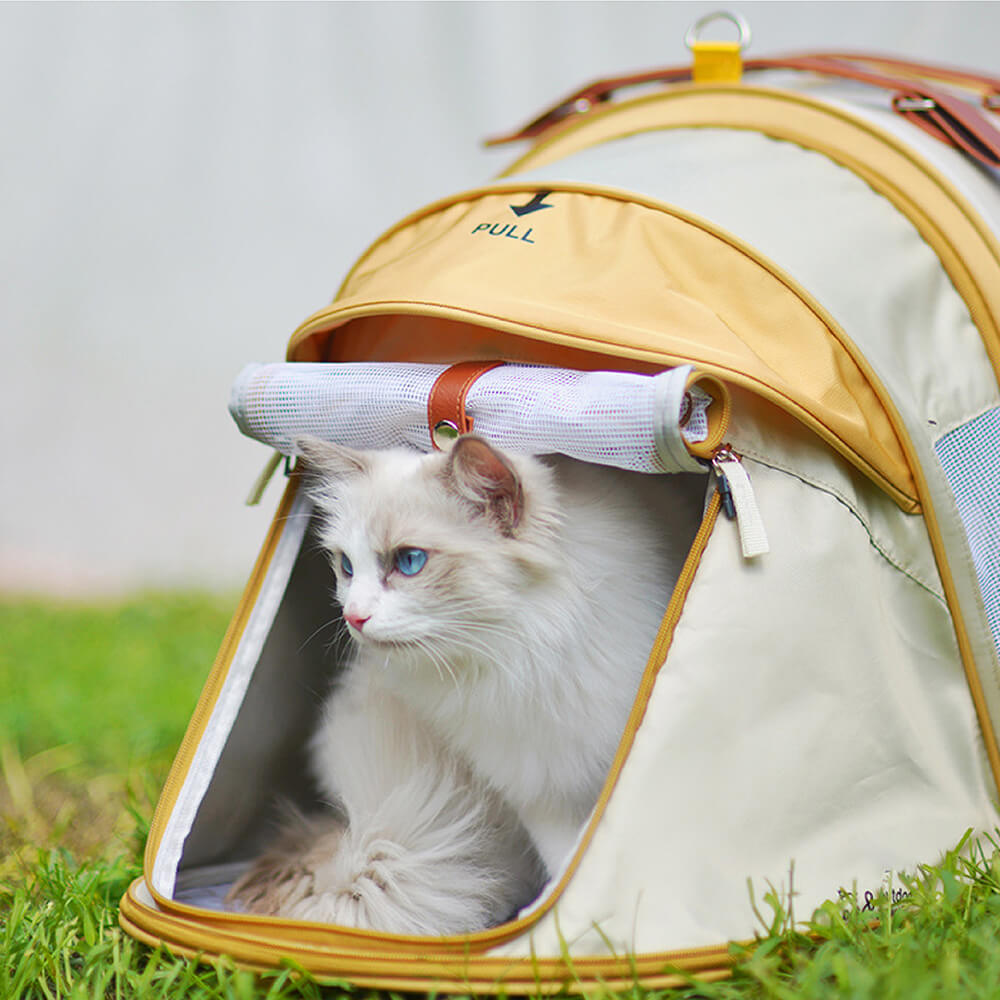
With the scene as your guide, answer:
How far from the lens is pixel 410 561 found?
53.3 inches

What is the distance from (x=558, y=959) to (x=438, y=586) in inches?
17.5

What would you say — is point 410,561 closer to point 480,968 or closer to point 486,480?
point 486,480

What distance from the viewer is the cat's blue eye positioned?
1339 millimetres

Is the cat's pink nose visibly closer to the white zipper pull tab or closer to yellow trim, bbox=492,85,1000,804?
the white zipper pull tab

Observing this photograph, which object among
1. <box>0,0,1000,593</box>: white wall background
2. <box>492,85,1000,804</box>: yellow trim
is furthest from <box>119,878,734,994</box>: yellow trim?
<box>0,0,1000,593</box>: white wall background

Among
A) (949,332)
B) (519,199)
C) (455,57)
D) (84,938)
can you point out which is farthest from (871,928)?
(455,57)

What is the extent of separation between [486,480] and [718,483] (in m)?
0.28

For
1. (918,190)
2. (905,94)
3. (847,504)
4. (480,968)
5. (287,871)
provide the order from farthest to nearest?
(905,94) → (918,190) → (287,871) → (847,504) → (480,968)

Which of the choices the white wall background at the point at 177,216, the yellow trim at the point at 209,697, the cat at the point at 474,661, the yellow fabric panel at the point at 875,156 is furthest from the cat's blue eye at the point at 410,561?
the white wall background at the point at 177,216

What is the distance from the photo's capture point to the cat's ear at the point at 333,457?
1423mm

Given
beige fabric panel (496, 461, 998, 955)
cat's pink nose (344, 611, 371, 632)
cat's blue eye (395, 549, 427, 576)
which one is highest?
cat's blue eye (395, 549, 427, 576)

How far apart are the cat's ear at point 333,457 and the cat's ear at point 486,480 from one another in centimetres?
16

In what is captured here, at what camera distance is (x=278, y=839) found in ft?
5.36

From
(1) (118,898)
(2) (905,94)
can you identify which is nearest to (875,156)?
(2) (905,94)
